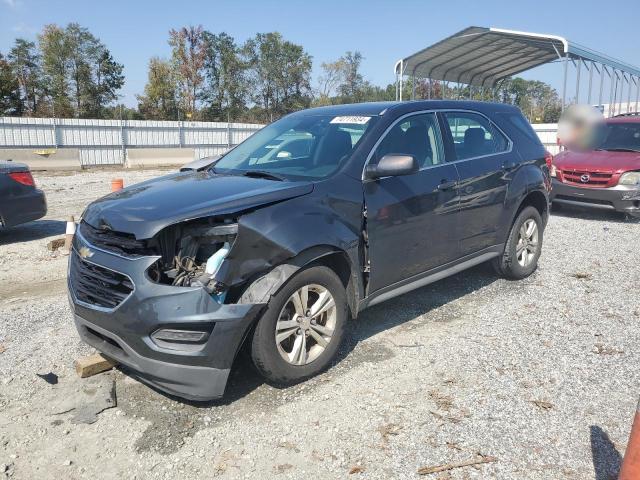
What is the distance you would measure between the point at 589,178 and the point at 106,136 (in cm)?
2079

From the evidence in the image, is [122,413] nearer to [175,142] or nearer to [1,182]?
[1,182]

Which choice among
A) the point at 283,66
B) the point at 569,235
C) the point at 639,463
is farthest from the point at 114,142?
the point at 283,66

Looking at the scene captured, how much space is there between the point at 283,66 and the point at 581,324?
5536cm

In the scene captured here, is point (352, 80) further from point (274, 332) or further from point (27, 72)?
point (274, 332)

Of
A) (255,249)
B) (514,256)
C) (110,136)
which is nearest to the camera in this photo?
(255,249)

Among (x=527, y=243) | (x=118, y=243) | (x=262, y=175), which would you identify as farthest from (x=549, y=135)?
(x=118, y=243)

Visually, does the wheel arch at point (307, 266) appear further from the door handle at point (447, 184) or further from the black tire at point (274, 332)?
the door handle at point (447, 184)

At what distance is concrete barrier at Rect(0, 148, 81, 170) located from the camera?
19034 mm

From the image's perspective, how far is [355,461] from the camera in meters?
2.80

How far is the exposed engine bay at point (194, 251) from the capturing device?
3.02 metres

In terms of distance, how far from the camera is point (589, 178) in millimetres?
9602

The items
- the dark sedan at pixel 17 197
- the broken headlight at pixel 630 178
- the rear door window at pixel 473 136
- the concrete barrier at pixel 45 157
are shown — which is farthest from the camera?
the concrete barrier at pixel 45 157

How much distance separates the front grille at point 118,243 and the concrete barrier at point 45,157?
694 inches

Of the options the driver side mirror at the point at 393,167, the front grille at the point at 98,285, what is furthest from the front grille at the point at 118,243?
the driver side mirror at the point at 393,167
